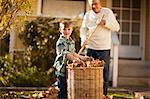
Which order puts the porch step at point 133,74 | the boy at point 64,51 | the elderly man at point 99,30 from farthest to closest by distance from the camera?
the porch step at point 133,74
the elderly man at point 99,30
the boy at point 64,51

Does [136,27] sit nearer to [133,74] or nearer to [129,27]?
[129,27]

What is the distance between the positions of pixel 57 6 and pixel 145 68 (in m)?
3.26

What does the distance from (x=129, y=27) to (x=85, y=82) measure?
7109 millimetres

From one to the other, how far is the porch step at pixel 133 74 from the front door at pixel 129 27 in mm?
626

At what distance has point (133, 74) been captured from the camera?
36.0 feet

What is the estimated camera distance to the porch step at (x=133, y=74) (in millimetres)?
10539

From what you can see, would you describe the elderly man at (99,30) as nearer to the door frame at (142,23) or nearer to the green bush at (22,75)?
the green bush at (22,75)

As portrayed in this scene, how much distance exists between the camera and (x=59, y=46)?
20.7ft

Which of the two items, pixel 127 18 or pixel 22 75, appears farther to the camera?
pixel 127 18

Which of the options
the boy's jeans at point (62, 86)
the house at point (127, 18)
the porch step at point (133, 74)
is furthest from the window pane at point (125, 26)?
the boy's jeans at point (62, 86)

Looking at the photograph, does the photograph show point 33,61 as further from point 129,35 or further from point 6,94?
point 129,35

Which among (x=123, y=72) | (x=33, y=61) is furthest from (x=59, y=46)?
(x=123, y=72)

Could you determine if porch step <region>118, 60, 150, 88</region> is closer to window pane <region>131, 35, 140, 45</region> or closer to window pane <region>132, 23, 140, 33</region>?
window pane <region>131, 35, 140, 45</region>

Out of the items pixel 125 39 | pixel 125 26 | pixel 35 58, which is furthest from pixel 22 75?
pixel 125 26
